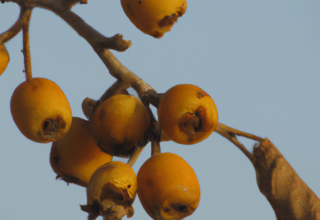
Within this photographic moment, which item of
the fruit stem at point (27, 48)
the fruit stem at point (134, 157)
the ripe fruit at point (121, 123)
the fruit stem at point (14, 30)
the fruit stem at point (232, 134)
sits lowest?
the fruit stem at point (134, 157)

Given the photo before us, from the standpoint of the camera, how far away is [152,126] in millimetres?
392

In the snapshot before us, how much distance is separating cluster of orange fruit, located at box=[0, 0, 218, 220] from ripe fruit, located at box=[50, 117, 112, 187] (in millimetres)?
55

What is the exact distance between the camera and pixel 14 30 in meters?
0.45

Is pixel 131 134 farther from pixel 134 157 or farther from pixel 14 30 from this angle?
pixel 14 30

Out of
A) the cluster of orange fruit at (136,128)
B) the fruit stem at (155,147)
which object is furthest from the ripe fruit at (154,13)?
the fruit stem at (155,147)

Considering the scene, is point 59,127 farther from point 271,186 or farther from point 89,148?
point 271,186

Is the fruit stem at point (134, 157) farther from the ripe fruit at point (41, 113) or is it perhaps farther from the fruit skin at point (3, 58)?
the fruit skin at point (3, 58)

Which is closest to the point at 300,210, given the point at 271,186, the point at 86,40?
the point at 271,186

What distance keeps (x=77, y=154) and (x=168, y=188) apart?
5.5 inches

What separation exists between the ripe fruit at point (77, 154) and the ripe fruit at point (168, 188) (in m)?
0.10

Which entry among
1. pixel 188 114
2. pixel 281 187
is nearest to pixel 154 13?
pixel 188 114

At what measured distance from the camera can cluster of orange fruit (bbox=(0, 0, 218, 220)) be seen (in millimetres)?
338

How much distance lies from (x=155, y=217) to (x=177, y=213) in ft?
0.07

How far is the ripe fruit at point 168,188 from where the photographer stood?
0.34 metres
